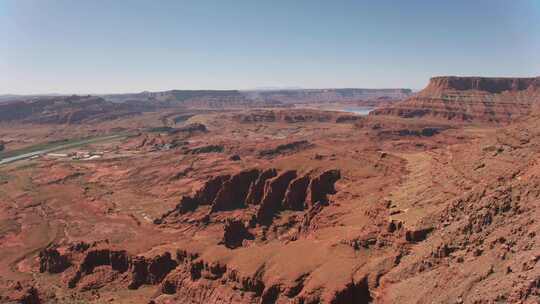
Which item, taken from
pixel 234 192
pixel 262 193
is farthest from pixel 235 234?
pixel 234 192

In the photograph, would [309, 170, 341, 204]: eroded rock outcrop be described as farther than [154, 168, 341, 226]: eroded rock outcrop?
No

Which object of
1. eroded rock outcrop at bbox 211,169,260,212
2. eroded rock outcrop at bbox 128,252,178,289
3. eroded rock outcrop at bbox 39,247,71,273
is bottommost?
eroded rock outcrop at bbox 39,247,71,273

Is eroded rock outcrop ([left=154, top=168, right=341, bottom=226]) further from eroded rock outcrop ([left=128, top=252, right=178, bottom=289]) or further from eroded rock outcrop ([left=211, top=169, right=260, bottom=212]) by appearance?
eroded rock outcrop ([left=128, top=252, right=178, bottom=289])

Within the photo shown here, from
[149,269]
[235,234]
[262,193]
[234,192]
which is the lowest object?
[149,269]

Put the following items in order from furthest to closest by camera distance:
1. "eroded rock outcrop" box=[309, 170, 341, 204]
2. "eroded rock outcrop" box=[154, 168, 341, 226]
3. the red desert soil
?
1. "eroded rock outcrop" box=[154, 168, 341, 226]
2. "eroded rock outcrop" box=[309, 170, 341, 204]
3. the red desert soil

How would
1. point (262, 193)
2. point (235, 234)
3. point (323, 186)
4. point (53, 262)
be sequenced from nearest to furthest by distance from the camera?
point (53, 262), point (235, 234), point (323, 186), point (262, 193)

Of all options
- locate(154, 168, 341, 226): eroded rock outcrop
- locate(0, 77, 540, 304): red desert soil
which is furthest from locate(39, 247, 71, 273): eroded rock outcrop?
locate(154, 168, 341, 226): eroded rock outcrop

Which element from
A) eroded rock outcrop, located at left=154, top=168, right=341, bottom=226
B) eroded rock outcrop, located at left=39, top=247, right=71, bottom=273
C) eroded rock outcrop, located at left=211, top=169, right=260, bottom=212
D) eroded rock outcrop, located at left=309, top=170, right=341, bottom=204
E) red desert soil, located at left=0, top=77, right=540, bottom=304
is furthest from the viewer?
eroded rock outcrop, located at left=211, top=169, right=260, bottom=212

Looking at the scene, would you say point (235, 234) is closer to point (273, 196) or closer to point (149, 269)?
point (273, 196)

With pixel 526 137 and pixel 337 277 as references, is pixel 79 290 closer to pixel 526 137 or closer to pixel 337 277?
pixel 337 277

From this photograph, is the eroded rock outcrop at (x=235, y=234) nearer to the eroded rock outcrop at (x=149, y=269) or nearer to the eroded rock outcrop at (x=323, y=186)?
the eroded rock outcrop at (x=149, y=269)

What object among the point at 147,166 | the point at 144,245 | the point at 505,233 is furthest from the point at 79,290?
the point at 147,166
